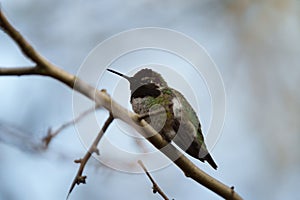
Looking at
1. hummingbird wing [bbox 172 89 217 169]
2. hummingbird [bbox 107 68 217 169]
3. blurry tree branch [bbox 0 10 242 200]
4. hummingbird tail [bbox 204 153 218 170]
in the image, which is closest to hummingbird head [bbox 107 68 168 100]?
hummingbird [bbox 107 68 217 169]

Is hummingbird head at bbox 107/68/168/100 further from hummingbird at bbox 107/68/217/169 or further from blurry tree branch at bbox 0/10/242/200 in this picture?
blurry tree branch at bbox 0/10/242/200

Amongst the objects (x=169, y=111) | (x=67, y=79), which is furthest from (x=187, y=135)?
(x=67, y=79)

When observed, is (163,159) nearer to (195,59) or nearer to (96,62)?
(96,62)

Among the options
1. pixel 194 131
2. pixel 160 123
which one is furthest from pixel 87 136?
pixel 194 131

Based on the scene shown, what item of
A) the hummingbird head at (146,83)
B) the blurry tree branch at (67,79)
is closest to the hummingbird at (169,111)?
the hummingbird head at (146,83)

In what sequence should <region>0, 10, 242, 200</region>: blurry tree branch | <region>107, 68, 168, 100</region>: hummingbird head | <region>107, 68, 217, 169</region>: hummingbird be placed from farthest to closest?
<region>107, 68, 168, 100</region>: hummingbird head < <region>107, 68, 217, 169</region>: hummingbird < <region>0, 10, 242, 200</region>: blurry tree branch

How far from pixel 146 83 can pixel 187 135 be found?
1.46ft

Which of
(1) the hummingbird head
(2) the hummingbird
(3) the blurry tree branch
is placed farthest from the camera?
(1) the hummingbird head

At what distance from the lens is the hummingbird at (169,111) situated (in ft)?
9.14

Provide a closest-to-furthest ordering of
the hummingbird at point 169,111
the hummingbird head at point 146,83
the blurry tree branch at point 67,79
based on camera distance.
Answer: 1. the blurry tree branch at point 67,79
2. the hummingbird at point 169,111
3. the hummingbird head at point 146,83

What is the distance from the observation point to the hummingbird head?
294cm

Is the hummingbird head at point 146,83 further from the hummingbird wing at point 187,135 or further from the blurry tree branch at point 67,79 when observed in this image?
the blurry tree branch at point 67,79

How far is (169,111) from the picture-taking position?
112 inches

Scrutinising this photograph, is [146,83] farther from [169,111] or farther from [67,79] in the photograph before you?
[67,79]
